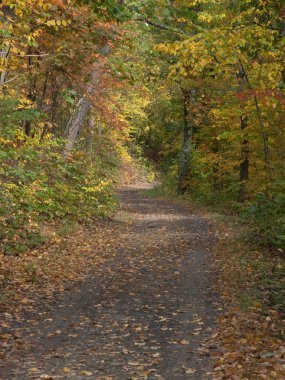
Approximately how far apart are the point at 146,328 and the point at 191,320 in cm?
79

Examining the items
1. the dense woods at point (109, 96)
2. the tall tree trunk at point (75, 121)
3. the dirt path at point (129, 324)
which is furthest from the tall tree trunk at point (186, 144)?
the dirt path at point (129, 324)

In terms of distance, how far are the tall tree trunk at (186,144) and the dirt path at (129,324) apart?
48.9 feet

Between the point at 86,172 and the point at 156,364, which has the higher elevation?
the point at 86,172

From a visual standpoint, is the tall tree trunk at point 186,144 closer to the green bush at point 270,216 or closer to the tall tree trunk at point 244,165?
the tall tree trunk at point 244,165

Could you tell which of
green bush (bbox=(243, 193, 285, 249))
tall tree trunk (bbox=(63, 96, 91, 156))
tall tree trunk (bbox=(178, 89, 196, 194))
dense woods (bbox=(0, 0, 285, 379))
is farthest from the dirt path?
tall tree trunk (bbox=(178, 89, 196, 194))

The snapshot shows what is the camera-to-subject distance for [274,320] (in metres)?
7.51

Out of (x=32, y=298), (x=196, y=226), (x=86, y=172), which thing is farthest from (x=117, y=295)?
(x=86, y=172)

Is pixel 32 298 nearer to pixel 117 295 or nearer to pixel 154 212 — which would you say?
pixel 117 295

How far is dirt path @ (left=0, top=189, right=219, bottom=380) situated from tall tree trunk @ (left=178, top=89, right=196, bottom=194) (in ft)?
48.9

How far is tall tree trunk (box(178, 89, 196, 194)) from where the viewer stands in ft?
87.8

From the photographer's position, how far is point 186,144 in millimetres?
27562

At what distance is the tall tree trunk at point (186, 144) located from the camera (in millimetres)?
26766

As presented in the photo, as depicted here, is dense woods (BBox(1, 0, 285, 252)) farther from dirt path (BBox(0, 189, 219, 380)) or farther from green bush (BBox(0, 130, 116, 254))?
dirt path (BBox(0, 189, 219, 380))

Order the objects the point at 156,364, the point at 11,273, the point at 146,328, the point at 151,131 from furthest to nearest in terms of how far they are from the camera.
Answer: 1. the point at 151,131
2. the point at 11,273
3. the point at 146,328
4. the point at 156,364
